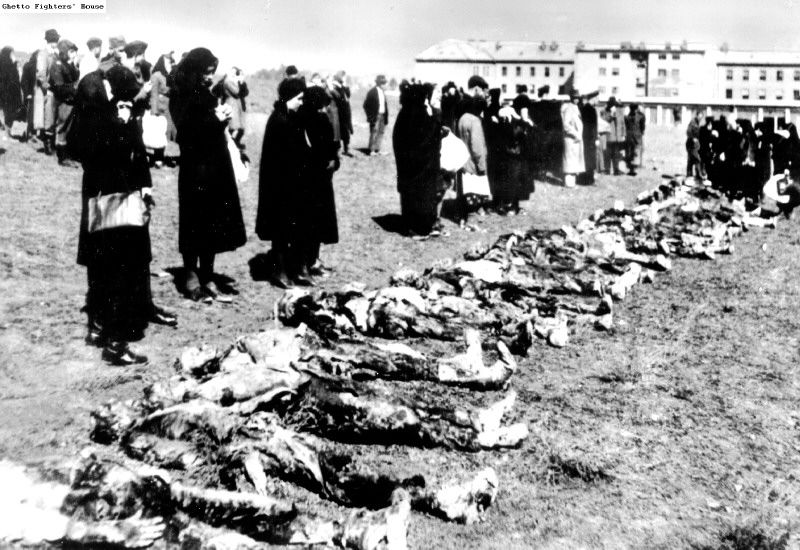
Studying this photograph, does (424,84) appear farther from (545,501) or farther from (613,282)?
(545,501)

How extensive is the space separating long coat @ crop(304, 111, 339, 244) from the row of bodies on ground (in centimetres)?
118

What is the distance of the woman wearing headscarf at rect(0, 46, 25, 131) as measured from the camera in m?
15.5

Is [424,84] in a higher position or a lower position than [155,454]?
higher

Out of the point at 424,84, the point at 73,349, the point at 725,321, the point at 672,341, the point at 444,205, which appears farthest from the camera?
the point at 444,205

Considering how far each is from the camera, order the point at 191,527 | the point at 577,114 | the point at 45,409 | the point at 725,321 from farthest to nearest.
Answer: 1. the point at 577,114
2. the point at 725,321
3. the point at 45,409
4. the point at 191,527

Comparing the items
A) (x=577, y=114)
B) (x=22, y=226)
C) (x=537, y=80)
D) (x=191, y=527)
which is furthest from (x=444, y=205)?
(x=537, y=80)

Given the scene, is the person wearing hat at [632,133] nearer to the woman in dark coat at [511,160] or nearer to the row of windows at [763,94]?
the woman in dark coat at [511,160]

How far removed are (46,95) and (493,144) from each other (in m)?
7.37

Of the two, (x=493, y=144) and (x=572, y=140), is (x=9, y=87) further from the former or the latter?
(x=572, y=140)

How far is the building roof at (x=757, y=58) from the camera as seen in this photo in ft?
269

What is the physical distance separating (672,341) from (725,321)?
0.95 metres

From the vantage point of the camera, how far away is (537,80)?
3610 inches

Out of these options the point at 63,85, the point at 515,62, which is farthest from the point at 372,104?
the point at 515,62

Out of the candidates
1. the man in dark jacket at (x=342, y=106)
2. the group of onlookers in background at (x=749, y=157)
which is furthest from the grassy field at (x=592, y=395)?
the man in dark jacket at (x=342, y=106)
